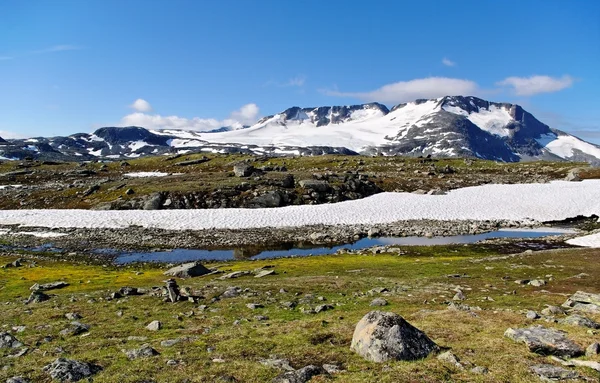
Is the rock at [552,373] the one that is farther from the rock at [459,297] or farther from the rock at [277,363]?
the rock at [459,297]

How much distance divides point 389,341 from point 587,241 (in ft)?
161

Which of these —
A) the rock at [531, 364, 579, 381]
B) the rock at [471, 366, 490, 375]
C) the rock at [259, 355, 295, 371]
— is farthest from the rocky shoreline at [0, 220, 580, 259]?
the rock at [531, 364, 579, 381]

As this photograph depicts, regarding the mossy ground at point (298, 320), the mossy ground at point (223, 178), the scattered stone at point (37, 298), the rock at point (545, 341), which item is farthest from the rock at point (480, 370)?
the mossy ground at point (223, 178)

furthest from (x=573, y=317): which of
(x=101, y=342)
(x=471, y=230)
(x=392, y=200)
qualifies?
(x=392, y=200)

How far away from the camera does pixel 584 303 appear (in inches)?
854

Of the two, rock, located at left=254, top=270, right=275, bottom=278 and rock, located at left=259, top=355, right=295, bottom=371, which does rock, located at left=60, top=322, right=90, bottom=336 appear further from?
rock, located at left=254, top=270, right=275, bottom=278

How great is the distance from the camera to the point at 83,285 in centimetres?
3431

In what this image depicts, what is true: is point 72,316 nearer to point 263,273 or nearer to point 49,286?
point 49,286

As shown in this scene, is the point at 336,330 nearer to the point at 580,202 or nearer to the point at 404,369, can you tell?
the point at 404,369

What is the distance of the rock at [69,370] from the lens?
13.7 m

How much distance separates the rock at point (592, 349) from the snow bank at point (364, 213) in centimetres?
5811

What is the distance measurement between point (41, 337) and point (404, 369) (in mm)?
16600

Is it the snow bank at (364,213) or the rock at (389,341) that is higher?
the rock at (389,341)

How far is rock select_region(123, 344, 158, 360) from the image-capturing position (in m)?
15.9
